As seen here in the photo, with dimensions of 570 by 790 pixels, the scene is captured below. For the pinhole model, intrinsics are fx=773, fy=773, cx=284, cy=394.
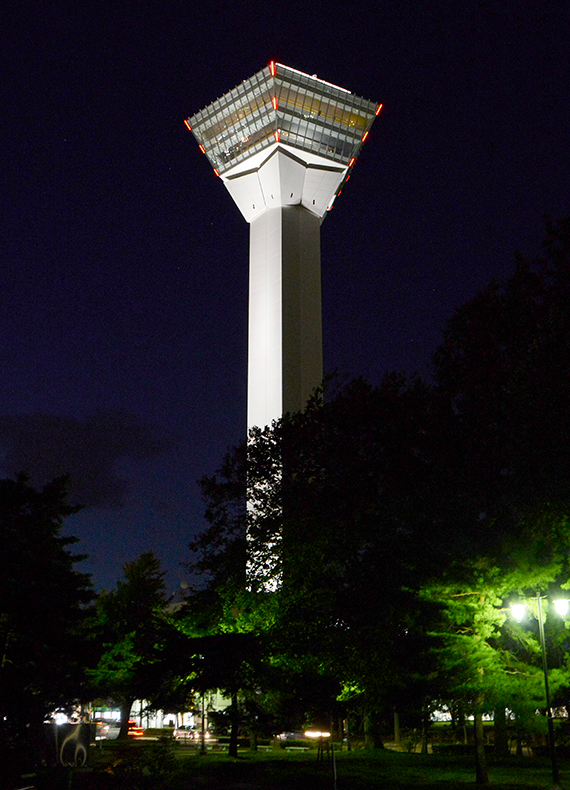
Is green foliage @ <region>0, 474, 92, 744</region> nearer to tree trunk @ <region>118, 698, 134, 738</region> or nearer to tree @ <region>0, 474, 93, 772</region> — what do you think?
tree @ <region>0, 474, 93, 772</region>

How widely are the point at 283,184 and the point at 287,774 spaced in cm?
7628

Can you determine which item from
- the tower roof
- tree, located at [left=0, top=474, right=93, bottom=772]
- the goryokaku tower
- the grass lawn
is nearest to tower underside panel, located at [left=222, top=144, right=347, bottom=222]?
the goryokaku tower

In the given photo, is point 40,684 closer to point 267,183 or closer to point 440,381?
point 440,381

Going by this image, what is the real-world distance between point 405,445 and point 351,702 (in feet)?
36.9

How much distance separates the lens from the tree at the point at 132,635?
109ft

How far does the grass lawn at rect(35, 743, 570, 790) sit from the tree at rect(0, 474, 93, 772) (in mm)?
8865

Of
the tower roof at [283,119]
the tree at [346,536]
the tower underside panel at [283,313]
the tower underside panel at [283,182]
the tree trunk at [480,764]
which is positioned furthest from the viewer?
the tower underside panel at [283,182]

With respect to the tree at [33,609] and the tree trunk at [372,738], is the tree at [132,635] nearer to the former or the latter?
the tree at [33,609]

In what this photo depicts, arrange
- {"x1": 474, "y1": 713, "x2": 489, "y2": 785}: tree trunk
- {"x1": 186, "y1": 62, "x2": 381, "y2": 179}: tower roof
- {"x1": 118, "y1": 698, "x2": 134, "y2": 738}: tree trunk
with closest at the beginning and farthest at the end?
{"x1": 474, "y1": 713, "x2": 489, "y2": 785}: tree trunk
{"x1": 118, "y1": 698, "x2": 134, "y2": 738}: tree trunk
{"x1": 186, "y1": 62, "x2": 381, "y2": 179}: tower roof

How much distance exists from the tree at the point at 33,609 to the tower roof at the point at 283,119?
6407 centimetres

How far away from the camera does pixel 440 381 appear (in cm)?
3014

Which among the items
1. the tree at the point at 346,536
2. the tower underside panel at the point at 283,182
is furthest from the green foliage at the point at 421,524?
the tower underside panel at the point at 283,182

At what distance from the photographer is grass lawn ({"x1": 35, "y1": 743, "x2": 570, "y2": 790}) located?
22375 millimetres

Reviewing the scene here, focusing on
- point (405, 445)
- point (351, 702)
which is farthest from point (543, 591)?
point (351, 702)
